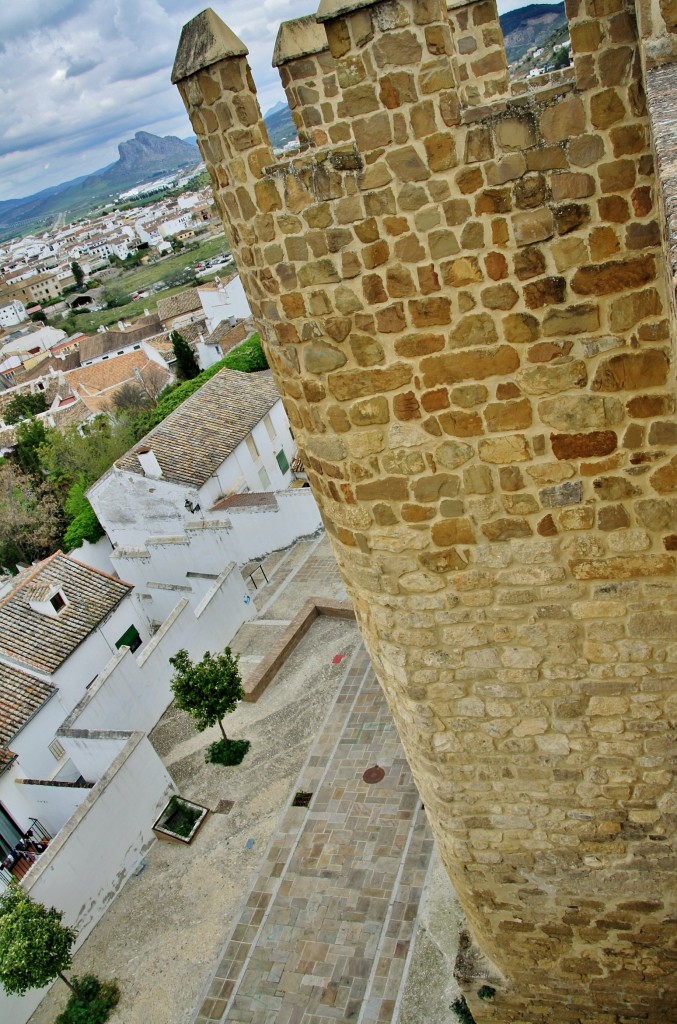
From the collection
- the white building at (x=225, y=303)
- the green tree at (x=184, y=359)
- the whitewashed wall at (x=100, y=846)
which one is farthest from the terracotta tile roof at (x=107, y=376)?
the whitewashed wall at (x=100, y=846)

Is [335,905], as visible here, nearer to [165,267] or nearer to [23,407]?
[23,407]

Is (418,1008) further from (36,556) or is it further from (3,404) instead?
(3,404)

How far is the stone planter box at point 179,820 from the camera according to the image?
35.1ft

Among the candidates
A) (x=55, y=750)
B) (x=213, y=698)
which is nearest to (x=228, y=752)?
(x=213, y=698)

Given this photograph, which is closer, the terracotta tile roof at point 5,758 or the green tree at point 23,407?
the terracotta tile roof at point 5,758

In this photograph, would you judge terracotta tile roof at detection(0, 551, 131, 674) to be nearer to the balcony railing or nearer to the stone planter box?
the balcony railing

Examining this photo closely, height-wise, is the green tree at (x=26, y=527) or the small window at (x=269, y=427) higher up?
the small window at (x=269, y=427)

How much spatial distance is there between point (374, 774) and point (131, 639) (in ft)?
31.1

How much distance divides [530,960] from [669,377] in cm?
438

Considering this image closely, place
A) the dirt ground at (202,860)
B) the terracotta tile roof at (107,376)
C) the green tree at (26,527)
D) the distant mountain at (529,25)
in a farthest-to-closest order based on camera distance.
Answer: the distant mountain at (529,25)
the terracotta tile roof at (107,376)
the green tree at (26,527)
the dirt ground at (202,860)

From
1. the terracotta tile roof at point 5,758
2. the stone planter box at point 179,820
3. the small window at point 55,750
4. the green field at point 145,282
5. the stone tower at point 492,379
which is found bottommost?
the green field at point 145,282

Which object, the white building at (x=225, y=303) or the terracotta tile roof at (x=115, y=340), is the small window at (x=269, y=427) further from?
the terracotta tile roof at (x=115, y=340)

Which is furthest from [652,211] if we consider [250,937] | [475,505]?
[250,937]

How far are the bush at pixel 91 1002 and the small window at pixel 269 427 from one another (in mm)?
18274
